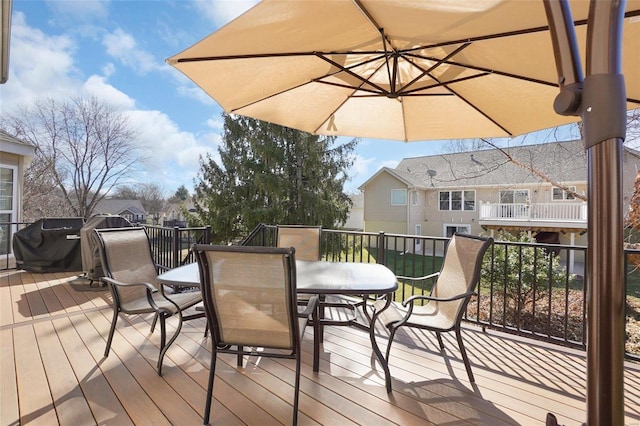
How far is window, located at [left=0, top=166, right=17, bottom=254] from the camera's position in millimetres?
6242

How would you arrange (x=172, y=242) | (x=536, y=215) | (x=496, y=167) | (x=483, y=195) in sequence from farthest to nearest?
(x=483, y=195) < (x=536, y=215) < (x=496, y=167) < (x=172, y=242)

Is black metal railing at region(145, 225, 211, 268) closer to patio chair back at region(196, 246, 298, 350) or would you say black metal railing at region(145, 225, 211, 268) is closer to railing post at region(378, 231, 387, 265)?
railing post at region(378, 231, 387, 265)

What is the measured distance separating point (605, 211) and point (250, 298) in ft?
5.60

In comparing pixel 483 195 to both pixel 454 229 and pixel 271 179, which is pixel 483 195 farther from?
pixel 271 179

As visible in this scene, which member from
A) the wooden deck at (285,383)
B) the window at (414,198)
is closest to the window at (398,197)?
the window at (414,198)

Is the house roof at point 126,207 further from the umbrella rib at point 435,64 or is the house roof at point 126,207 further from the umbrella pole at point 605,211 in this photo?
the umbrella pole at point 605,211

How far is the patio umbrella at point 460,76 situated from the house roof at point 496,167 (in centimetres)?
585

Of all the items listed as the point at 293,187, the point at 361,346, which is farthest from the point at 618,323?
the point at 293,187

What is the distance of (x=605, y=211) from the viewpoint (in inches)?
21.3

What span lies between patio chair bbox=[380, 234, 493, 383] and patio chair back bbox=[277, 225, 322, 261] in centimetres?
122

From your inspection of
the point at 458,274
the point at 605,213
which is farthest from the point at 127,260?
the point at 605,213

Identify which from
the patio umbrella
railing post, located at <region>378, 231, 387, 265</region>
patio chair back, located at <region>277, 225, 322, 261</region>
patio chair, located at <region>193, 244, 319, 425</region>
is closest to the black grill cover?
patio chair back, located at <region>277, 225, 322, 261</region>

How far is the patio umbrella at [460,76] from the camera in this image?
540 millimetres

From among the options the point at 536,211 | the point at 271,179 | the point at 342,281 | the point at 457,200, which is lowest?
the point at 342,281
